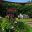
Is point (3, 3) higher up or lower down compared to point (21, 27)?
higher up

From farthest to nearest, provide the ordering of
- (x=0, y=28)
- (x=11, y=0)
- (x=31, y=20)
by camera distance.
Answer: (x=11, y=0) < (x=31, y=20) < (x=0, y=28)

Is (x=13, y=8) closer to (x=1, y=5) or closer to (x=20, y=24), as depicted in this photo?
(x=1, y=5)

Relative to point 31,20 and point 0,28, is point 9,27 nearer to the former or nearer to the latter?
point 0,28

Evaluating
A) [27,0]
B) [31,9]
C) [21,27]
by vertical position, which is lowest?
[21,27]

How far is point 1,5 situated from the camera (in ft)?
5.66

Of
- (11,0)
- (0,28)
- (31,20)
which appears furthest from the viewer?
(11,0)

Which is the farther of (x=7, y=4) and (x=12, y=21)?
(x=7, y=4)

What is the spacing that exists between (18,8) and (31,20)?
251 mm

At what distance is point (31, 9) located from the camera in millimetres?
1731

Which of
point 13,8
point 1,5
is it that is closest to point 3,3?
point 1,5

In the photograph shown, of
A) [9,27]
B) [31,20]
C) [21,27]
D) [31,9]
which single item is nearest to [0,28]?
[9,27]

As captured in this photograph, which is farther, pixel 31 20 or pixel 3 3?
pixel 3 3

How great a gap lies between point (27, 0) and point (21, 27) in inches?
20.1

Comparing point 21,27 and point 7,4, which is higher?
point 7,4
